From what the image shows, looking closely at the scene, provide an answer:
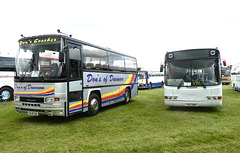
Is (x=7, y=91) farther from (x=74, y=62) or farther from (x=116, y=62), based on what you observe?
(x=74, y=62)

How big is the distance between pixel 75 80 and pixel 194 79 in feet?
17.8

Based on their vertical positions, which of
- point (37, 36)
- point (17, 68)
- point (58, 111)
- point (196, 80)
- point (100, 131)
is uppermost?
point (37, 36)

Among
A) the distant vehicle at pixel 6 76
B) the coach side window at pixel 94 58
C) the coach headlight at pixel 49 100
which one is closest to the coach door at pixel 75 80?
the coach side window at pixel 94 58

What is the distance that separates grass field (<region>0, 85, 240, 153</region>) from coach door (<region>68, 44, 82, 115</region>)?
0.66 m

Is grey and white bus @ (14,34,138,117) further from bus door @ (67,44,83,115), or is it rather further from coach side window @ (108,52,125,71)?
coach side window @ (108,52,125,71)

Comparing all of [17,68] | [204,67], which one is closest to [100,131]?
[17,68]

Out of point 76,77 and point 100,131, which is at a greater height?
point 76,77

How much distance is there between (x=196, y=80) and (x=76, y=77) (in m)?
5.45

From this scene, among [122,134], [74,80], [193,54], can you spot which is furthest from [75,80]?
[193,54]

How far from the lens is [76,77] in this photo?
7320 mm

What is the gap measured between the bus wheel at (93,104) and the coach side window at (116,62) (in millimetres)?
2074

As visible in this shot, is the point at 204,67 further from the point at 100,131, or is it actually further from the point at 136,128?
the point at 100,131

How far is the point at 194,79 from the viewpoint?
29.0ft

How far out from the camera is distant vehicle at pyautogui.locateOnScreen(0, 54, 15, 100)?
13.4m
